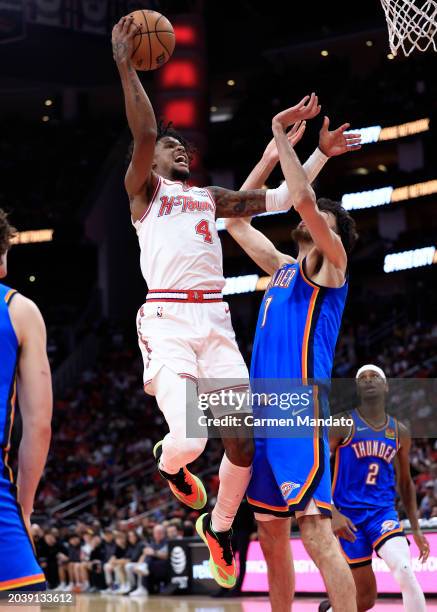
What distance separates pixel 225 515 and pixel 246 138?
1042 inches

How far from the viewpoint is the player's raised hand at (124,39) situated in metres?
5.76

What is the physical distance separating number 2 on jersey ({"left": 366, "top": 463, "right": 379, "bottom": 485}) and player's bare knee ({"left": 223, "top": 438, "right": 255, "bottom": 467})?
2.19 meters

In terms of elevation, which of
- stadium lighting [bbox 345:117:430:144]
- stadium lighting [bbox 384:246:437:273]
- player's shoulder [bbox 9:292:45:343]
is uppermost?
stadium lighting [bbox 345:117:430:144]

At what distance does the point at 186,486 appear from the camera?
5.96 meters

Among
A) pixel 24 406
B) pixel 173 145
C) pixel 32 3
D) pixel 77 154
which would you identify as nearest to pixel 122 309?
pixel 77 154

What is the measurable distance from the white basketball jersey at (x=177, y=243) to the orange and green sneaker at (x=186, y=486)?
3.43 feet

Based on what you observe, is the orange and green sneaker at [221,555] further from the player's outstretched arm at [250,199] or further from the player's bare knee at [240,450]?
the player's outstretched arm at [250,199]

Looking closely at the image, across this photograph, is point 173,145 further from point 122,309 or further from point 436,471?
point 122,309

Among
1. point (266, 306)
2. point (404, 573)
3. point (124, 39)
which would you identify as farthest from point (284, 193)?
point (404, 573)

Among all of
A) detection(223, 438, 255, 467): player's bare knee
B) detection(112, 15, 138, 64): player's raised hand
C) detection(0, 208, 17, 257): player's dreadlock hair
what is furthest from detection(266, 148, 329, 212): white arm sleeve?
detection(0, 208, 17, 257): player's dreadlock hair

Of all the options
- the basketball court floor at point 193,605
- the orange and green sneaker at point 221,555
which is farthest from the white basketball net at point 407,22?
the basketball court floor at point 193,605

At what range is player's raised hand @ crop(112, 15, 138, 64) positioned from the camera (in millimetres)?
5758

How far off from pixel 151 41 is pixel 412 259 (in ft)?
67.1

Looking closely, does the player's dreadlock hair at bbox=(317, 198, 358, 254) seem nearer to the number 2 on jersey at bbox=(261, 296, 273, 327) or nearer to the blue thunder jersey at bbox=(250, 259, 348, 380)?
the blue thunder jersey at bbox=(250, 259, 348, 380)
